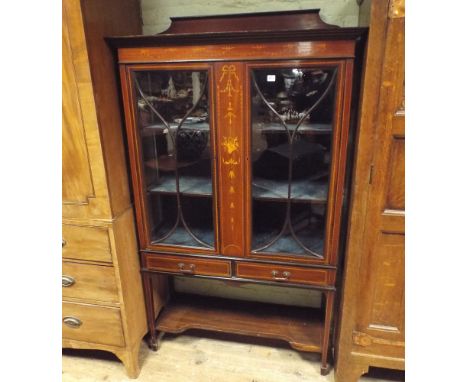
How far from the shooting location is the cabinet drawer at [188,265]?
1.37 meters

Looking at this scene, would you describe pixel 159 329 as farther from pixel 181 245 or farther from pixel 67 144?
pixel 67 144

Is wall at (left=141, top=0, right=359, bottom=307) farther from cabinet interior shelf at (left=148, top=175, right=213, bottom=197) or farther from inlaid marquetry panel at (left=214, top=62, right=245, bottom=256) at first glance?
cabinet interior shelf at (left=148, top=175, right=213, bottom=197)

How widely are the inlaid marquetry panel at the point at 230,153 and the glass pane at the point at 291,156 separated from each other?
56mm

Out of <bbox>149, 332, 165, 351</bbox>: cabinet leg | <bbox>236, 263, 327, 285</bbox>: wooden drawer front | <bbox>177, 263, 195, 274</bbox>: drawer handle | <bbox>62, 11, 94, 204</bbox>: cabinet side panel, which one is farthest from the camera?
<bbox>149, 332, 165, 351</bbox>: cabinet leg

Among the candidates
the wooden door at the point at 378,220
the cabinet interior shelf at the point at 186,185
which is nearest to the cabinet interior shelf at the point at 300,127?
the wooden door at the point at 378,220

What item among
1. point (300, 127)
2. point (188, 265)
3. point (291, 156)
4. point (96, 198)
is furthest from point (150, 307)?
point (300, 127)

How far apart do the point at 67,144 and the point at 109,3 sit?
1.80ft

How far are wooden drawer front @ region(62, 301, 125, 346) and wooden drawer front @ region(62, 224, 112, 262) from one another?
0.80 ft

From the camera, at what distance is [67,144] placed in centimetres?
117

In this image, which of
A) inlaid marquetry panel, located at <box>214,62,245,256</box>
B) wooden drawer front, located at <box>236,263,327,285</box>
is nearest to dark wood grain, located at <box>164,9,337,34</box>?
inlaid marquetry panel, located at <box>214,62,245,256</box>

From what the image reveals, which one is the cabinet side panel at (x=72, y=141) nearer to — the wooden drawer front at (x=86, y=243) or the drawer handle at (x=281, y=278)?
the wooden drawer front at (x=86, y=243)

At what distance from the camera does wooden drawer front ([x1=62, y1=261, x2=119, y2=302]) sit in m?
1.31

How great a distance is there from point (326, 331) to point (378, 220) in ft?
1.88
